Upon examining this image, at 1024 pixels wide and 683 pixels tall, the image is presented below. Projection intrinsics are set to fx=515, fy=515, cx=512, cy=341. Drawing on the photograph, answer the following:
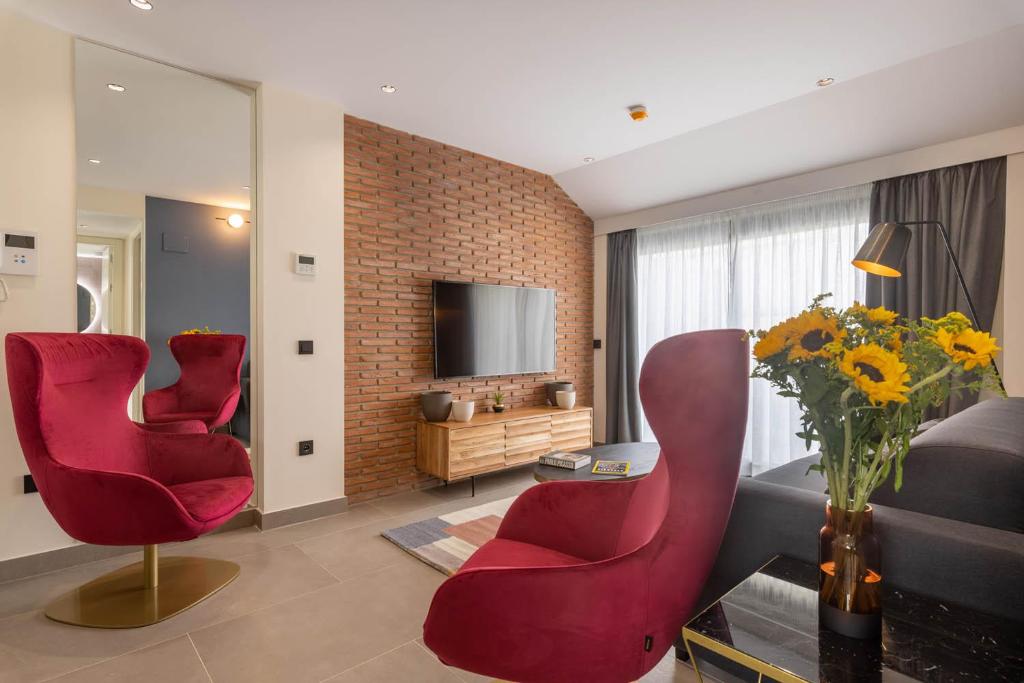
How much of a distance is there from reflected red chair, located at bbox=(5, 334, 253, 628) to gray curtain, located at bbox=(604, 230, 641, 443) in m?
3.58

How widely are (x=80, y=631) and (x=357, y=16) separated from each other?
2.89 metres

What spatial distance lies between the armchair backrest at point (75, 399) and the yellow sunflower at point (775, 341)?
96.2 inches

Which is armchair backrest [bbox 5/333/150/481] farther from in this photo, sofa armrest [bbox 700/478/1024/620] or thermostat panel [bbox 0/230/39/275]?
sofa armrest [bbox 700/478/1024/620]

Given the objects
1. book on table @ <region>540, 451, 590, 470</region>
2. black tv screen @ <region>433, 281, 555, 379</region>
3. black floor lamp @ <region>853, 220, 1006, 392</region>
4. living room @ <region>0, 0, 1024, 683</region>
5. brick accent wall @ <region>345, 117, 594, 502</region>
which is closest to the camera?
living room @ <region>0, 0, 1024, 683</region>

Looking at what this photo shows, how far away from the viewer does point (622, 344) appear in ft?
17.0

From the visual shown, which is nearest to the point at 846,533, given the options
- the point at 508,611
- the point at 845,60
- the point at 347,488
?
the point at 508,611

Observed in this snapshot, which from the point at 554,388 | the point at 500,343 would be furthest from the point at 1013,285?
the point at 500,343

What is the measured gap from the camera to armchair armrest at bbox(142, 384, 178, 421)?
2.96 m

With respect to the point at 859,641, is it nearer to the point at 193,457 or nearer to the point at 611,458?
the point at 611,458

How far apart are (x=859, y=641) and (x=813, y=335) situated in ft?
1.81

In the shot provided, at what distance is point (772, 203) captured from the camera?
422cm

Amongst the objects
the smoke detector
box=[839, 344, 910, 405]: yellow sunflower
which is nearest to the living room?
box=[839, 344, 910, 405]: yellow sunflower

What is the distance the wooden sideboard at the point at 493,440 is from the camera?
3.71 meters

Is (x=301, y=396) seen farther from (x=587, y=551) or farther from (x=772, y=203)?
(x=772, y=203)
